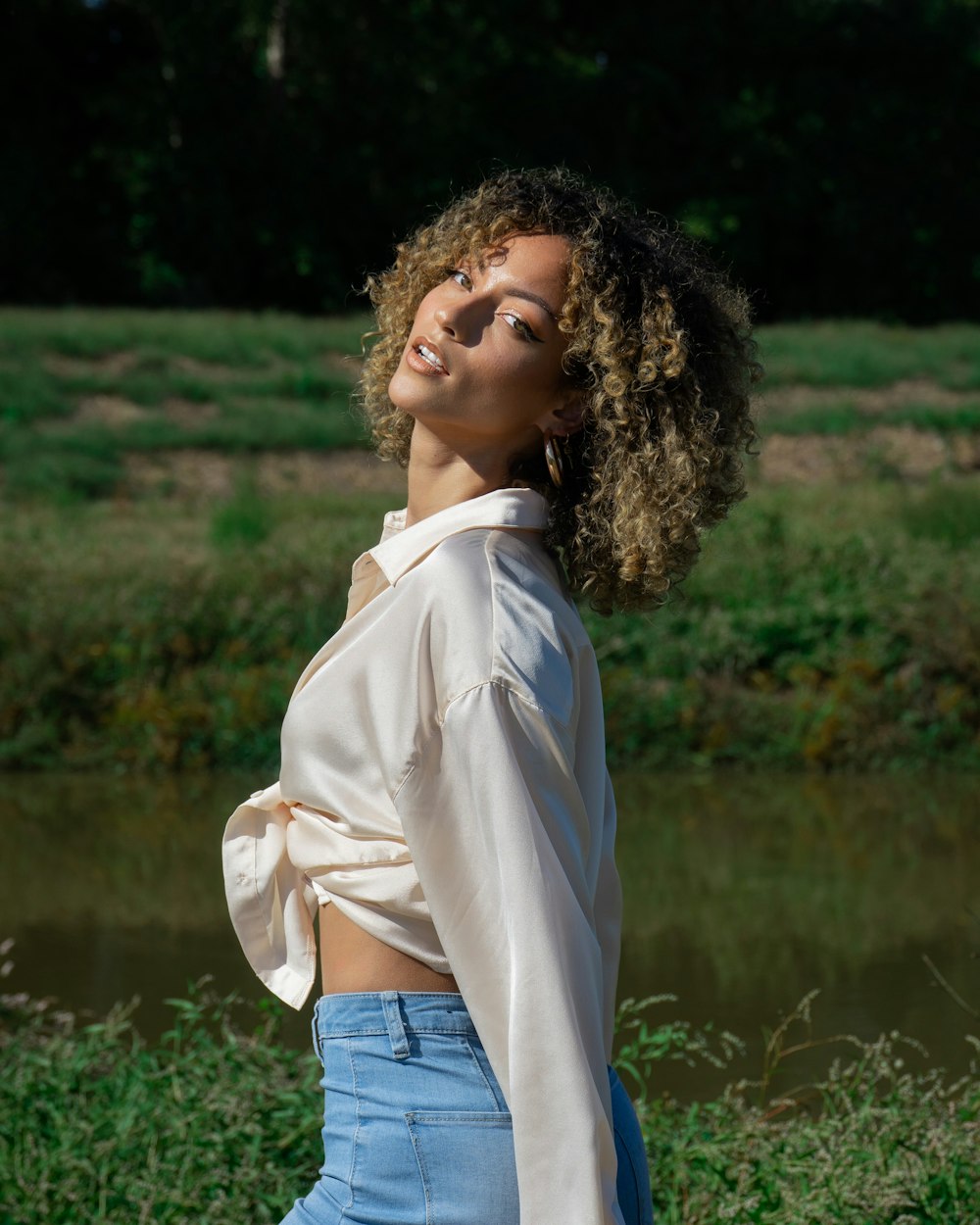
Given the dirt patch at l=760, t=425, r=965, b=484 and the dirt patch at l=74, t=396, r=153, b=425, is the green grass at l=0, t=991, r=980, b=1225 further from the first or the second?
the dirt patch at l=74, t=396, r=153, b=425

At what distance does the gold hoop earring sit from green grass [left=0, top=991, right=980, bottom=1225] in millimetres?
1393

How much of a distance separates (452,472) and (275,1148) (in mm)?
1753

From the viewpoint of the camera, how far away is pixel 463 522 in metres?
1.61

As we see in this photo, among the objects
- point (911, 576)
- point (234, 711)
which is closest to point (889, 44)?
point (911, 576)

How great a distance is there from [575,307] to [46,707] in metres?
6.80

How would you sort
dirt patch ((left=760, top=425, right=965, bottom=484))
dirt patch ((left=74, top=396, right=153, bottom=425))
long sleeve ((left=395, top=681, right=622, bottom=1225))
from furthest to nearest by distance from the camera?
dirt patch ((left=74, top=396, right=153, bottom=425))
dirt patch ((left=760, top=425, right=965, bottom=484))
long sleeve ((left=395, top=681, right=622, bottom=1225))

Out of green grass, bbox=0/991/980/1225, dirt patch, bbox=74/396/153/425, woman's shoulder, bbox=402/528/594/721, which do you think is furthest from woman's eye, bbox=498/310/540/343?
dirt patch, bbox=74/396/153/425

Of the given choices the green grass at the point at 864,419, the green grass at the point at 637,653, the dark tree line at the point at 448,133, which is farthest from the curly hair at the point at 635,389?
the dark tree line at the point at 448,133

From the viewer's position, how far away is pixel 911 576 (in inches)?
356

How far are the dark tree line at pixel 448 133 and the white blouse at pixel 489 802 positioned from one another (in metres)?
22.7

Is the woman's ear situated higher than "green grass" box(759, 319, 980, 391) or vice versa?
"green grass" box(759, 319, 980, 391)

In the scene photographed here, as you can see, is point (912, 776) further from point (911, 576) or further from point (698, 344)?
point (698, 344)

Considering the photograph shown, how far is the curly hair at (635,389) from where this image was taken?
1714mm

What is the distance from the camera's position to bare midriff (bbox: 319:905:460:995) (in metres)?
1.52
